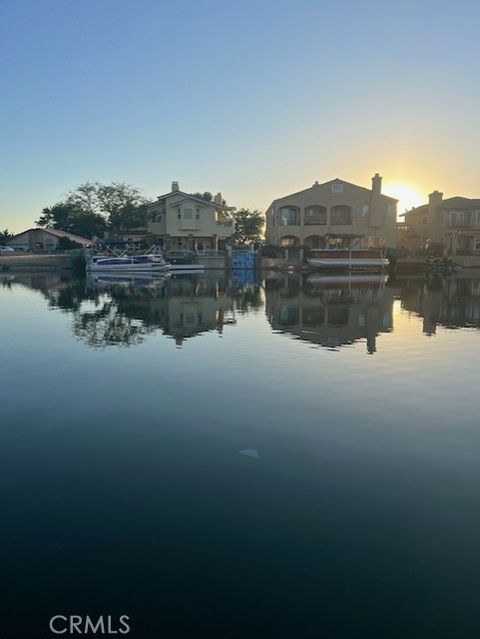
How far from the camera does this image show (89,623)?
172 inches

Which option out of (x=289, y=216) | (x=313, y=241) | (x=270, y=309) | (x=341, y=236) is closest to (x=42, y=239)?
(x=289, y=216)

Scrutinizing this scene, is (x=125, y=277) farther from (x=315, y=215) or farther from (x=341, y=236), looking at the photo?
(x=315, y=215)

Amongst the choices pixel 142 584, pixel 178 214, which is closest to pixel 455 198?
pixel 178 214

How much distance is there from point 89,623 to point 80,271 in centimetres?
6302

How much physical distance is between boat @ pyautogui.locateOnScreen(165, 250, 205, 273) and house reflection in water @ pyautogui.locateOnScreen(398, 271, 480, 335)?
24.6 m

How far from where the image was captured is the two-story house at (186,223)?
63250mm

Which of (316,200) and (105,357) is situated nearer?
(105,357)

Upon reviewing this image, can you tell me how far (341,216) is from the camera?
211ft

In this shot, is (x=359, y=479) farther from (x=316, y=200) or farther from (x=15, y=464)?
(x=316, y=200)

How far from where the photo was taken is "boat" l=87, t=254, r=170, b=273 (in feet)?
169

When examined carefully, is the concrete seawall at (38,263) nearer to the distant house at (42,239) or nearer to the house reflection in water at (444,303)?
the distant house at (42,239)

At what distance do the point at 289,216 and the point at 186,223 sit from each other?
43.6ft

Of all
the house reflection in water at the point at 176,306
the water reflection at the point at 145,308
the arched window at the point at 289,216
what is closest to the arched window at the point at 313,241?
the arched window at the point at 289,216

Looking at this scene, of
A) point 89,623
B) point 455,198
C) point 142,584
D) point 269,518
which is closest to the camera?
point 89,623
